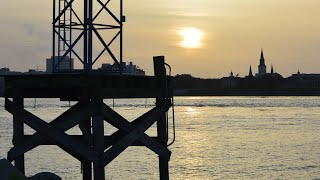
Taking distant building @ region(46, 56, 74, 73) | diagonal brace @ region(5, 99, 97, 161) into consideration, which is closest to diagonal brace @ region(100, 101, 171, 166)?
diagonal brace @ region(5, 99, 97, 161)

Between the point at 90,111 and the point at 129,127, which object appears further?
the point at 129,127

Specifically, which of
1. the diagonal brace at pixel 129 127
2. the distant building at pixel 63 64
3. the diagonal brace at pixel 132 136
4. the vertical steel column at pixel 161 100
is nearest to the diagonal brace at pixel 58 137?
the diagonal brace at pixel 132 136

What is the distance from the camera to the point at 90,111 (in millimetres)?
18578

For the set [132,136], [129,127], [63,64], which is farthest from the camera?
[63,64]

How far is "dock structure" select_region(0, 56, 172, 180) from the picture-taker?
61.2 feet

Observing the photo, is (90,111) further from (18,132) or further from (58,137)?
(18,132)

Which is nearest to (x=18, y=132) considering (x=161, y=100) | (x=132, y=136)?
(x=132, y=136)

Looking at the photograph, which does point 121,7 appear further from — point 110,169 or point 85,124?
point 110,169

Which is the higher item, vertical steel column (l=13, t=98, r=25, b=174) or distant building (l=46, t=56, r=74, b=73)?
distant building (l=46, t=56, r=74, b=73)

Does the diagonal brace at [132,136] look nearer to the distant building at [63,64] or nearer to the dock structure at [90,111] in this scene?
the dock structure at [90,111]

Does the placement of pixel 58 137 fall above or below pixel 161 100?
below

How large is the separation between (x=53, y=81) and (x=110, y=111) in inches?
73.7

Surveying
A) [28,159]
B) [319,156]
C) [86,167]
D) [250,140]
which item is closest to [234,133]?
[250,140]

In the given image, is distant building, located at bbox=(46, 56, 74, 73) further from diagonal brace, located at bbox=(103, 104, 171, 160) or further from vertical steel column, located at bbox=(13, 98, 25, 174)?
diagonal brace, located at bbox=(103, 104, 171, 160)
